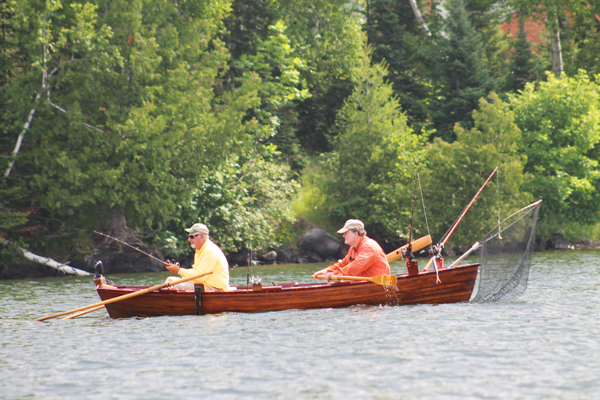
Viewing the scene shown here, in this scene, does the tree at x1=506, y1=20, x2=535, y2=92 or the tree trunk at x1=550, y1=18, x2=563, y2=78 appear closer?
the tree trunk at x1=550, y1=18, x2=563, y2=78

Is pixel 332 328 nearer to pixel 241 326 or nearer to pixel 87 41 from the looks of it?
pixel 241 326

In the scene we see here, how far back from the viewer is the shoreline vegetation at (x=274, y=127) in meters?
27.0

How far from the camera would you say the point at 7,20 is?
26.4 metres

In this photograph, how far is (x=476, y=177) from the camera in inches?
1385

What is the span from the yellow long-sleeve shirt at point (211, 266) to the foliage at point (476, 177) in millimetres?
22788

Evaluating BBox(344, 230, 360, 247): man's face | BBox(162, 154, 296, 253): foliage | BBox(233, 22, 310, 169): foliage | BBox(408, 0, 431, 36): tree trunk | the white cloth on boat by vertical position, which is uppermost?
BBox(408, 0, 431, 36): tree trunk

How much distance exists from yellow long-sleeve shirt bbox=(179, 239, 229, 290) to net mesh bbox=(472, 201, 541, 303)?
204 inches

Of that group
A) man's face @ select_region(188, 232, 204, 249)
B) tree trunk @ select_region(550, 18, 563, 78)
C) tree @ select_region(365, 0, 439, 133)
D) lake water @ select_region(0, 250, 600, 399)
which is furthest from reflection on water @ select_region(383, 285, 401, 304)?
tree @ select_region(365, 0, 439, 133)

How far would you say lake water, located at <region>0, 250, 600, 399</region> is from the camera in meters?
7.48

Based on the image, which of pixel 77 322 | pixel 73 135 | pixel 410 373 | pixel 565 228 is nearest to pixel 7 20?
pixel 73 135

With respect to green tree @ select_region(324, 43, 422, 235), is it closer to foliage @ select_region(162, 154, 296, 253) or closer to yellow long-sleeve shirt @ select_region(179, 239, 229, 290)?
foliage @ select_region(162, 154, 296, 253)

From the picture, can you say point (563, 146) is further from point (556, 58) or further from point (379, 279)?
point (379, 279)

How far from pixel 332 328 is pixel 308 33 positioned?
1322 inches

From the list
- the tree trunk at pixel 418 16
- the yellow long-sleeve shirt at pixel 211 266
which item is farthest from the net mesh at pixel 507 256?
the tree trunk at pixel 418 16
